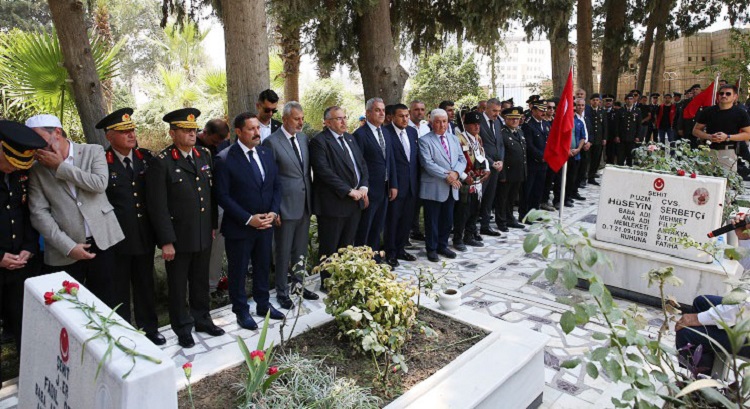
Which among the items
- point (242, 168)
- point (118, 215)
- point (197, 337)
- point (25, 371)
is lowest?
point (197, 337)

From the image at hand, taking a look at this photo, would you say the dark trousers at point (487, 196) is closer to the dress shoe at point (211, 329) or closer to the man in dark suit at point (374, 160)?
the man in dark suit at point (374, 160)

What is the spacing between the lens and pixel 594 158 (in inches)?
429

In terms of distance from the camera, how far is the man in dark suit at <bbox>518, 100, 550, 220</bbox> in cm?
814

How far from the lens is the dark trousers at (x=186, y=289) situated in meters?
4.20

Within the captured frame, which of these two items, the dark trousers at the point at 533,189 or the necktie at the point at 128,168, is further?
the dark trousers at the point at 533,189

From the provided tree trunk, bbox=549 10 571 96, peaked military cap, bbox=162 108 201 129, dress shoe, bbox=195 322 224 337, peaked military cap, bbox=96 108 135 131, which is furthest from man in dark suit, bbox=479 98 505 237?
peaked military cap, bbox=96 108 135 131

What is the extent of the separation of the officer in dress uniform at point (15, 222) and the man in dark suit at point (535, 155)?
21.3 ft

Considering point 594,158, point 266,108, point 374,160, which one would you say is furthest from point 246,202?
point 594,158

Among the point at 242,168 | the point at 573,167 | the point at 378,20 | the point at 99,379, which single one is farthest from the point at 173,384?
the point at 573,167

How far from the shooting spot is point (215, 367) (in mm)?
2990

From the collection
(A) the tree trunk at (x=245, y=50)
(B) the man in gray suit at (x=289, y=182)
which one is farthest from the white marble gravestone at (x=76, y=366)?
(A) the tree trunk at (x=245, y=50)

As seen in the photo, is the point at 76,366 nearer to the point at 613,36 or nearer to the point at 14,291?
the point at 14,291

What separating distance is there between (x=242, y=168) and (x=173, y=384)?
260 cm

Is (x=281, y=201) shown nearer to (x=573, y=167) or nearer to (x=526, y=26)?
(x=573, y=167)
